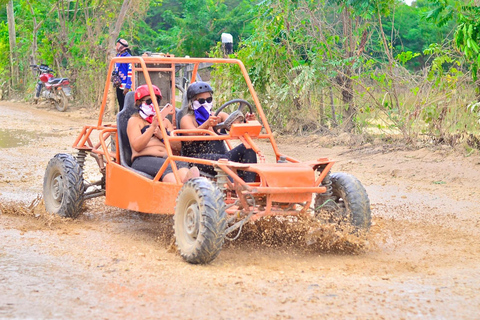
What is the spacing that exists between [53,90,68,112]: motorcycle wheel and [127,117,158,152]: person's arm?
14209 mm

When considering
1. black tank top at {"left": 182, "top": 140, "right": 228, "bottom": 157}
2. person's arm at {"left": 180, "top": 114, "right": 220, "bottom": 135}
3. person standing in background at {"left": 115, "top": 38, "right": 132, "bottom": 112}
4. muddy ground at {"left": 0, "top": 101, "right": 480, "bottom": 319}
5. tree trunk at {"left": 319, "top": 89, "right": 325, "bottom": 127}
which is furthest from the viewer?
tree trunk at {"left": 319, "top": 89, "right": 325, "bottom": 127}

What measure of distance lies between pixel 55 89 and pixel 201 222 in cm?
1636

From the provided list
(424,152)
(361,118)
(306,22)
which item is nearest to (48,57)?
(306,22)

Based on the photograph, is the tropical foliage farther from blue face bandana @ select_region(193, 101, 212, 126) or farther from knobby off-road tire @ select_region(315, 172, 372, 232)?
knobby off-road tire @ select_region(315, 172, 372, 232)

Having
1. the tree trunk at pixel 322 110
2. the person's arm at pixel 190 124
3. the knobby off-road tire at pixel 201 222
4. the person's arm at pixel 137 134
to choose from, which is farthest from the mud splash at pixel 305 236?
the tree trunk at pixel 322 110

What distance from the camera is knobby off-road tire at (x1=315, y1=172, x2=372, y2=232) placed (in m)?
5.32

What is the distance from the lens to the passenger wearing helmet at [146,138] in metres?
6.00

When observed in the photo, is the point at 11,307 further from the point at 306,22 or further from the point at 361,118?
the point at 306,22

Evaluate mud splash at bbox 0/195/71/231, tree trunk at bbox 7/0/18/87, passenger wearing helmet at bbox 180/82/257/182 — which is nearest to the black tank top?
passenger wearing helmet at bbox 180/82/257/182

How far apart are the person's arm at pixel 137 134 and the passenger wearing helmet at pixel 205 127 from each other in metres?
0.40

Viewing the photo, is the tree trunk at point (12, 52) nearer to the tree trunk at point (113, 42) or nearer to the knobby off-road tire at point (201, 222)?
the tree trunk at point (113, 42)

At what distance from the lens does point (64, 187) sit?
6.61m

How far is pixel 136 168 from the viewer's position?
6.12 metres

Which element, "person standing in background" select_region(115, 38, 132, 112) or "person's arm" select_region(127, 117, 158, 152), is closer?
"person's arm" select_region(127, 117, 158, 152)
